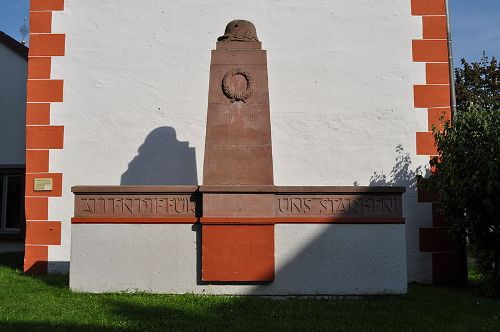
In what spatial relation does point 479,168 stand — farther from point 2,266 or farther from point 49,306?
point 2,266

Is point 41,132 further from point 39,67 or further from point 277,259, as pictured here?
point 277,259

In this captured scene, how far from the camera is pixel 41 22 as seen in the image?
9.21 m

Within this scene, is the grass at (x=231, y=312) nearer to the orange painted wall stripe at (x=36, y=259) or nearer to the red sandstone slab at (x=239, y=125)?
the orange painted wall stripe at (x=36, y=259)

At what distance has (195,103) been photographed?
8984 millimetres

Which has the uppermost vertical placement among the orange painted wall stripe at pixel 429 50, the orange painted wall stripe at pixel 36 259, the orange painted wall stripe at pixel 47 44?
the orange painted wall stripe at pixel 47 44

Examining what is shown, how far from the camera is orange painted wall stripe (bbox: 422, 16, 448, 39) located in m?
8.99

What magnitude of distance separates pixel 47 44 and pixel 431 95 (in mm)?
6400

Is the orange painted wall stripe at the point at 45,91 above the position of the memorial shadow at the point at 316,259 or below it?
above

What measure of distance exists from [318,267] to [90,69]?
16.8ft

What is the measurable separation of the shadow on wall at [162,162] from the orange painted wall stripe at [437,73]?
4.03 metres

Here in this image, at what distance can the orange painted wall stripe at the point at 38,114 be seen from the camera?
29.5 ft

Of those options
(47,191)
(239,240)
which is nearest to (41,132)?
(47,191)

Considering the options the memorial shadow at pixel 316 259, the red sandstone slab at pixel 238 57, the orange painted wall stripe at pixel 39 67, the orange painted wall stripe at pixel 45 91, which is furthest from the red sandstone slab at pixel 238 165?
the orange painted wall stripe at pixel 39 67

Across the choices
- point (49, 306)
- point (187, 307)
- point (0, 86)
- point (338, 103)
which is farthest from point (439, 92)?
point (0, 86)
